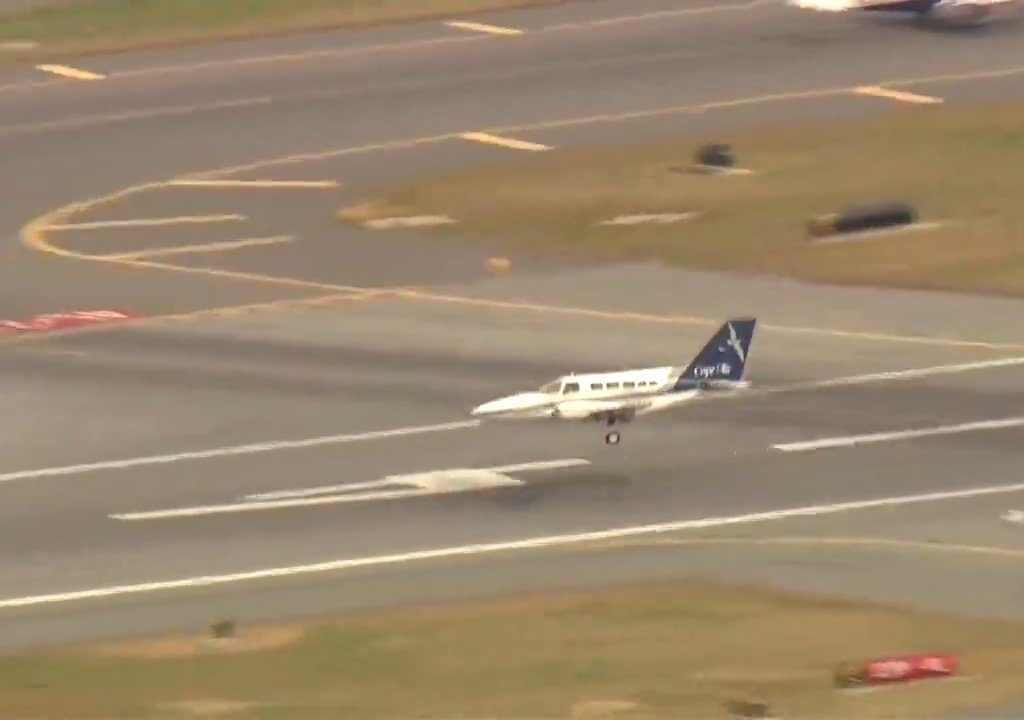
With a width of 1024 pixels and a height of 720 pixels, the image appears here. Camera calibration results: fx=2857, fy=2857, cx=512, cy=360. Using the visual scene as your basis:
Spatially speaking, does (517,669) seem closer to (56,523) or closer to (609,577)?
(609,577)

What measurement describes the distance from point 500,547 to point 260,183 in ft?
116

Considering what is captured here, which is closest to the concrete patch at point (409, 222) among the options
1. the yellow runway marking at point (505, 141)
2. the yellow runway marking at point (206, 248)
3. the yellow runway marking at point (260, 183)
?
the yellow runway marking at point (206, 248)

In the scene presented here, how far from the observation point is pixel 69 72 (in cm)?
11406

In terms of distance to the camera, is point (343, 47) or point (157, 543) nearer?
point (157, 543)

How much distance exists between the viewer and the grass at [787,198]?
301 feet

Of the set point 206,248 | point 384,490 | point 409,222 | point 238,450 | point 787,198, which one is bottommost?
point 384,490

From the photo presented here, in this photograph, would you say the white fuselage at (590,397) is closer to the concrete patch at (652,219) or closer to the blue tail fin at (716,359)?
the blue tail fin at (716,359)

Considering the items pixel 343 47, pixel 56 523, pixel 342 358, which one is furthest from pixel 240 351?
pixel 343 47

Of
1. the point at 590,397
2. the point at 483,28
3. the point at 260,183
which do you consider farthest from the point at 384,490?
the point at 483,28

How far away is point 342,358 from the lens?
275ft

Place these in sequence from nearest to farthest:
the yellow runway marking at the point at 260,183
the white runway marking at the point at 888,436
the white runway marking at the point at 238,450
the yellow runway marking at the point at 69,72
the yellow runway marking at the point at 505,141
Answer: the white runway marking at the point at 238,450 < the white runway marking at the point at 888,436 < the yellow runway marking at the point at 260,183 < the yellow runway marking at the point at 505,141 < the yellow runway marking at the point at 69,72

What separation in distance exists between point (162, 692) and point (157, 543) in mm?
10391

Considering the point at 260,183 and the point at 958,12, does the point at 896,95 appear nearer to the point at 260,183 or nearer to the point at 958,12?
the point at 958,12

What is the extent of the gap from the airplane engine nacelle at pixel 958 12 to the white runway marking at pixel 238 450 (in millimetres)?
44859
